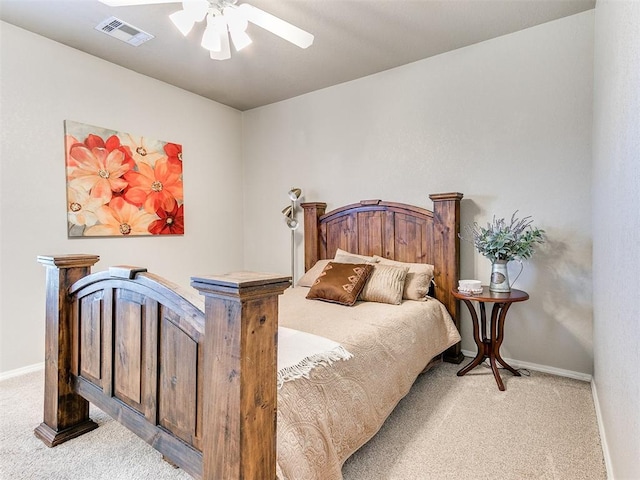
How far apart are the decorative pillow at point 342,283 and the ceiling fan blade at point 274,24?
5.46 feet

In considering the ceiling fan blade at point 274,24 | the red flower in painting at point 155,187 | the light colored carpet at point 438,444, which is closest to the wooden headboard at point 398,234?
the light colored carpet at point 438,444

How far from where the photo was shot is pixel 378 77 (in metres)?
3.53

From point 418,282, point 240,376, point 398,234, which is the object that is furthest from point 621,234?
point 398,234

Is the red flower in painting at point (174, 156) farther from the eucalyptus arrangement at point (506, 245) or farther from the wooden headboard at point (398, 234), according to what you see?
the eucalyptus arrangement at point (506, 245)

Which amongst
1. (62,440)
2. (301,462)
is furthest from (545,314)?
(62,440)

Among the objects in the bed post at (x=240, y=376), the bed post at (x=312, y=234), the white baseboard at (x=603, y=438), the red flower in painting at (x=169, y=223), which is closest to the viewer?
the bed post at (x=240, y=376)

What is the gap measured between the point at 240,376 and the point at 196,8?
2063 millimetres

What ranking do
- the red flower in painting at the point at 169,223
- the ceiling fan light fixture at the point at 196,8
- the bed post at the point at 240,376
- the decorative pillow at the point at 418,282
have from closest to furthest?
the bed post at the point at 240,376, the ceiling fan light fixture at the point at 196,8, the decorative pillow at the point at 418,282, the red flower in painting at the point at 169,223

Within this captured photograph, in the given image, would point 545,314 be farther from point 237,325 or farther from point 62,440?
point 62,440

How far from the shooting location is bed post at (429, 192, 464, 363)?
9.64ft

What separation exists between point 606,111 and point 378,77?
2.18 m

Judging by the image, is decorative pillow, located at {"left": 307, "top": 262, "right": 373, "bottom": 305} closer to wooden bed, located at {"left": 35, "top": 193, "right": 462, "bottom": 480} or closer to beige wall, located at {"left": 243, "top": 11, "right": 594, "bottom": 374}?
beige wall, located at {"left": 243, "top": 11, "right": 594, "bottom": 374}

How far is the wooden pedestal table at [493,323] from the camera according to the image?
2453 millimetres

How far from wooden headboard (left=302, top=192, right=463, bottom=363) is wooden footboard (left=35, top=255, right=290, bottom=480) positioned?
222 centimetres
